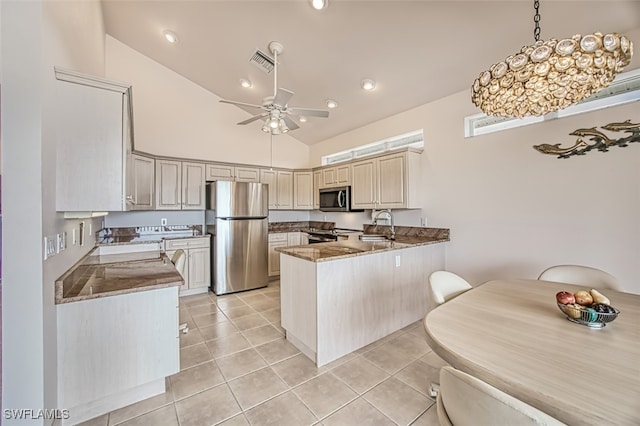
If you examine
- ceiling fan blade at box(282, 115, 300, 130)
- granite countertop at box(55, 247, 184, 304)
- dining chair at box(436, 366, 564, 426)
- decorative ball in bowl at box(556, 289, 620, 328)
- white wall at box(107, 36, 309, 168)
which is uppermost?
white wall at box(107, 36, 309, 168)

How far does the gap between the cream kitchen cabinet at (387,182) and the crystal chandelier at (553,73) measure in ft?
6.66

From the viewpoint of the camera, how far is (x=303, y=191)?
18.7 feet

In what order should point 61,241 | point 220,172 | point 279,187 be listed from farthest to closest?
point 279,187 < point 220,172 < point 61,241

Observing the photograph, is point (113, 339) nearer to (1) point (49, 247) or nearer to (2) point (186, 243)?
(1) point (49, 247)

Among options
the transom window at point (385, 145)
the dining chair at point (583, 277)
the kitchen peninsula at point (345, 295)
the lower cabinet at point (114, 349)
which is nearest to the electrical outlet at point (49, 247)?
the lower cabinet at point (114, 349)

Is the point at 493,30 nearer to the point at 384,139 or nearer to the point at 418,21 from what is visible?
the point at 418,21

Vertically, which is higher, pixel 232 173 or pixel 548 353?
pixel 232 173

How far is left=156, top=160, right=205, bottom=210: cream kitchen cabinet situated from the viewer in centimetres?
419

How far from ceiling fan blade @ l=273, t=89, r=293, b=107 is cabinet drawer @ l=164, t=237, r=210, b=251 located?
2765mm

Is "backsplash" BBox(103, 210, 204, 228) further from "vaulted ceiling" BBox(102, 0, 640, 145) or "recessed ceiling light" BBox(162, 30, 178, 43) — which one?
"recessed ceiling light" BBox(162, 30, 178, 43)

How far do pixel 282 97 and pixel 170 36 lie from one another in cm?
248

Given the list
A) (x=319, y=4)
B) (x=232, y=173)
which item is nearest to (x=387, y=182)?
(x=319, y=4)

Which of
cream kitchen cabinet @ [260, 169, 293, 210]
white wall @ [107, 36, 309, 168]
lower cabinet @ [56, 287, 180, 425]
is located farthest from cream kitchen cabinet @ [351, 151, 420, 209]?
lower cabinet @ [56, 287, 180, 425]

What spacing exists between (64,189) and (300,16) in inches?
104
